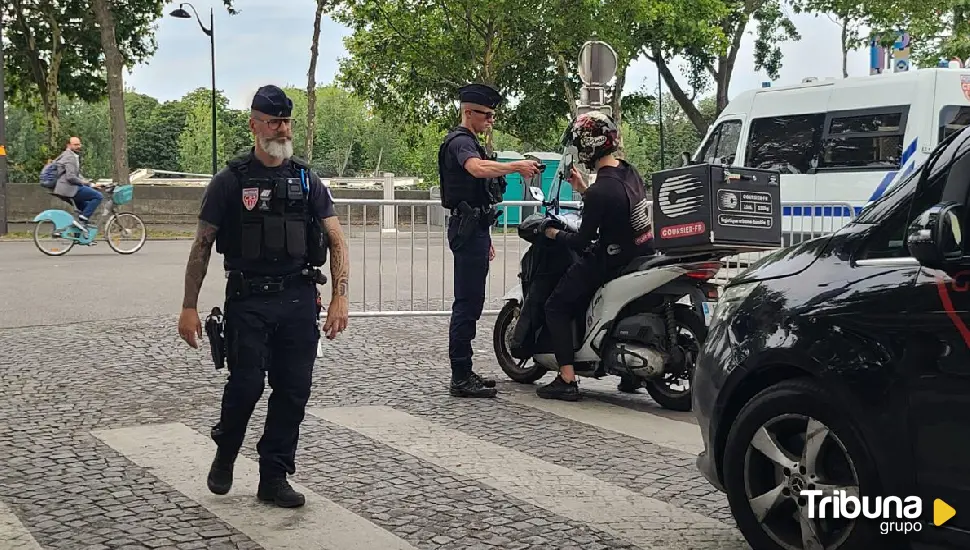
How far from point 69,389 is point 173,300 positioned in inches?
198

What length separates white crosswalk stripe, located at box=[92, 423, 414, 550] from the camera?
427 centimetres

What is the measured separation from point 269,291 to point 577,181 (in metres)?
3.02

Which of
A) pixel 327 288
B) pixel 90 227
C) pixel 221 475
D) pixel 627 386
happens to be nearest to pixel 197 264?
pixel 221 475

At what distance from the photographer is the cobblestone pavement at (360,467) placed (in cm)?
436

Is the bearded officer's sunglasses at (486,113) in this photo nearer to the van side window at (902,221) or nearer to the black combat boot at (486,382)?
the black combat boot at (486,382)

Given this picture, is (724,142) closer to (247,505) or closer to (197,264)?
(197,264)

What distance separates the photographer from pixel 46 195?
26516 mm

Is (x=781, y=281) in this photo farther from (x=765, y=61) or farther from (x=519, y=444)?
(x=765, y=61)

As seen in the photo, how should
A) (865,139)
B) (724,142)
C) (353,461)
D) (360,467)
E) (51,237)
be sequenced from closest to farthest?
(360,467)
(353,461)
(865,139)
(51,237)
(724,142)

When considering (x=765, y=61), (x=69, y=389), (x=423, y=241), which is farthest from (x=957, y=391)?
(x=765, y=61)

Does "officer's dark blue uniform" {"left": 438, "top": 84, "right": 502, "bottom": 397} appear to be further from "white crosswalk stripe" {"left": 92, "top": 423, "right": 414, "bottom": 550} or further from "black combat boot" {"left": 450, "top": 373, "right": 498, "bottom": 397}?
"white crosswalk stripe" {"left": 92, "top": 423, "right": 414, "bottom": 550}

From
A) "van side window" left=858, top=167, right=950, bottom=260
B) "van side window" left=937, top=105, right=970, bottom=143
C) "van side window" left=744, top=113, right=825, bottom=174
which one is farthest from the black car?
"van side window" left=744, top=113, right=825, bottom=174

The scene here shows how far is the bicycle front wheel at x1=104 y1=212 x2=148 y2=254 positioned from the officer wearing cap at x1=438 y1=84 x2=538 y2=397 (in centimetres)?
1238

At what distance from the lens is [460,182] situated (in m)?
7.12
